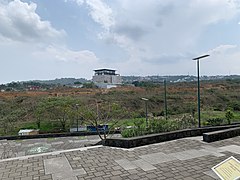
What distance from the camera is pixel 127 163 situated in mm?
4969

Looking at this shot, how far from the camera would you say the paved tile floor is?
4297 millimetres

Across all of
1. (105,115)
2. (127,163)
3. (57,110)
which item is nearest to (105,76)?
(57,110)

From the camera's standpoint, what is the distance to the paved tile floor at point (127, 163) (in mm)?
4297

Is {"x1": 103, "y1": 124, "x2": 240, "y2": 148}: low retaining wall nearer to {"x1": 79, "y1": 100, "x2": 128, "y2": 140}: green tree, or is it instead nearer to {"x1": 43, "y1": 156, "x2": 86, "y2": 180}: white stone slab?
{"x1": 43, "y1": 156, "x2": 86, "y2": 180}: white stone slab

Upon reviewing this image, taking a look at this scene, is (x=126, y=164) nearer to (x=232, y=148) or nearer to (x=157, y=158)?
(x=157, y=158)

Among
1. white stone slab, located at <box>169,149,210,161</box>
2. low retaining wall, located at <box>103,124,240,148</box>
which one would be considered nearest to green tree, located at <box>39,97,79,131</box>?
low retaining wall, located at <box>103,124,240,148</box>

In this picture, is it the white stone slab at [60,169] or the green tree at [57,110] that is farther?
the green tree at [57,110]

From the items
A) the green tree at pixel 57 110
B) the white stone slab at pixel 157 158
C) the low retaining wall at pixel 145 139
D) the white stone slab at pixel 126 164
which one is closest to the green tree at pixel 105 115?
the green tree at pixel 57 110

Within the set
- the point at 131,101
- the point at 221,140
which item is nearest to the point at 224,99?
the point at 131,101

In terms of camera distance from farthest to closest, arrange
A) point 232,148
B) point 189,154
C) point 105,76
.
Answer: point 105,76
point 232,148
point 189,154

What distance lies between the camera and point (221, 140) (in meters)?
7.02

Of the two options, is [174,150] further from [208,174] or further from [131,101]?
[131,101]

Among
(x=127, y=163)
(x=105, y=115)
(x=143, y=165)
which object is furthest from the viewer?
(x=105, y=115)

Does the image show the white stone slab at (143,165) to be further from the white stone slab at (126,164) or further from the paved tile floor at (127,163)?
the white stone slab at (126,164)
